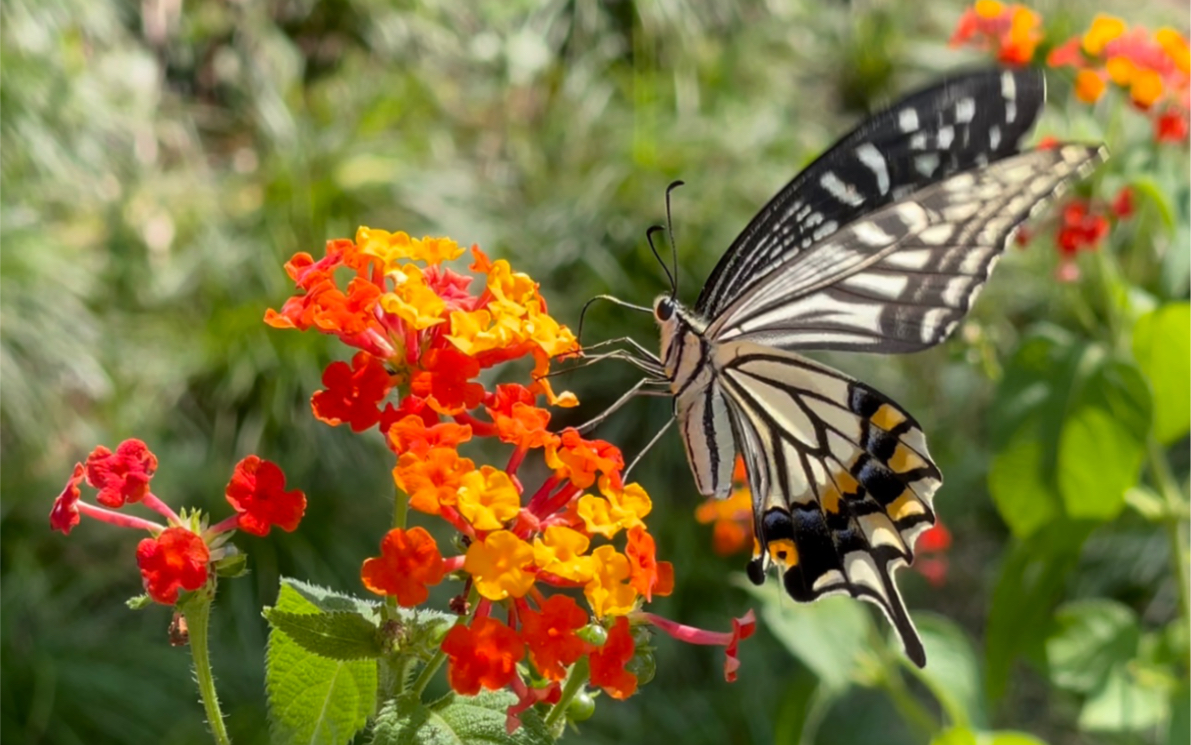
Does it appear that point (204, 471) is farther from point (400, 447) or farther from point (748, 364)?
point (400, 447)

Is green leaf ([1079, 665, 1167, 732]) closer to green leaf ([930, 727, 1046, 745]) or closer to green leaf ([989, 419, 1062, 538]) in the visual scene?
green leaf ([989, 419, 1062, 538])

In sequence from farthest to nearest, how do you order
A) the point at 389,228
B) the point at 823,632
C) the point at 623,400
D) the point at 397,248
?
the point at 389,228
the point at 823,632
the point at 623,400
the point at 397,248

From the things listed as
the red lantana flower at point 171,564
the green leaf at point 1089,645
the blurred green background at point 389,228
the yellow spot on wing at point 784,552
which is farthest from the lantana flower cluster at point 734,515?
the red lantana flower at point 171,564

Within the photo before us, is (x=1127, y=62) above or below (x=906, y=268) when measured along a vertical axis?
above

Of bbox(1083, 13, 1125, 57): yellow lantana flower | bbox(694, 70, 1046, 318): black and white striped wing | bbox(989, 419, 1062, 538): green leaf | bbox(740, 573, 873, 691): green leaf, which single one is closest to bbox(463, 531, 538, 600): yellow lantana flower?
bbox(694, 70, 1046, 318): black and white striped wing

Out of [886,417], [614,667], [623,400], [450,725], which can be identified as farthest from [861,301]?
[450,725]

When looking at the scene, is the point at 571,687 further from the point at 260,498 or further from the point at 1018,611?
the point at 1018,611
